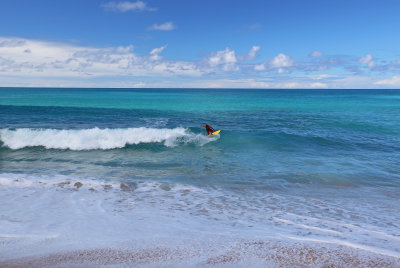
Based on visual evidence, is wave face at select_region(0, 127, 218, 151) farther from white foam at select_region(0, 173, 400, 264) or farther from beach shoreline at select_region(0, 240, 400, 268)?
beach shoreline at select_region(0, 240, 400, 268)

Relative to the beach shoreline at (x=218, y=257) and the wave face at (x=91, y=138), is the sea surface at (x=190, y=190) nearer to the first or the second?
the wave face at (x=91, y=138)

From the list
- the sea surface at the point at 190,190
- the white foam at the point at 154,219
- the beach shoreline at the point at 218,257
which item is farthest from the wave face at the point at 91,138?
the beach shoreline at the point at 218,257

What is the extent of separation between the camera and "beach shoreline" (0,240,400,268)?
4.62m

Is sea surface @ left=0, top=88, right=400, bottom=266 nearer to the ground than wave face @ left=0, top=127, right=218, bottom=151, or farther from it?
nearer to the ground

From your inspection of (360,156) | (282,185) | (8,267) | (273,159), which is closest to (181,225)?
(8,267)

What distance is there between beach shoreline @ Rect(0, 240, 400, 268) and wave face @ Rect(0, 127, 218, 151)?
1227cm

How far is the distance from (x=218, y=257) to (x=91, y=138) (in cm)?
1447

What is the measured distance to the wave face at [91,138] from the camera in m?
16.5

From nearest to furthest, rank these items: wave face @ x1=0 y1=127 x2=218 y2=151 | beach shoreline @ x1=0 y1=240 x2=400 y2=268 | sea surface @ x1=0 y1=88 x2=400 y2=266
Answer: beach shoreline @ x1=0 y1=240 x2=400 y2=268 < sea surface @ x1=0 y1=88 x2=400 y2=266 < wave face @ x1=0 y1=127 x2=218 y2=151

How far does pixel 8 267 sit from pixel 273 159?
11758mm

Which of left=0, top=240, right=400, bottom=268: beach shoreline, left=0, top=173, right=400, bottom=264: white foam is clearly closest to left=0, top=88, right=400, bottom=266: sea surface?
left=0, top=173, right=400, bottom=264: white foam

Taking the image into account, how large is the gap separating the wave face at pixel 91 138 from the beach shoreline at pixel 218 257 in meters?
12.3

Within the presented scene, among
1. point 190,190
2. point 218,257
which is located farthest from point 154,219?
point 190,190

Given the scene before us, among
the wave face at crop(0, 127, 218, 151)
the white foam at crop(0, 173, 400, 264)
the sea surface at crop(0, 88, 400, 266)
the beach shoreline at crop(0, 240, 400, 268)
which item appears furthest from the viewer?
the wave face at crop(0, 127, 218, 151)
